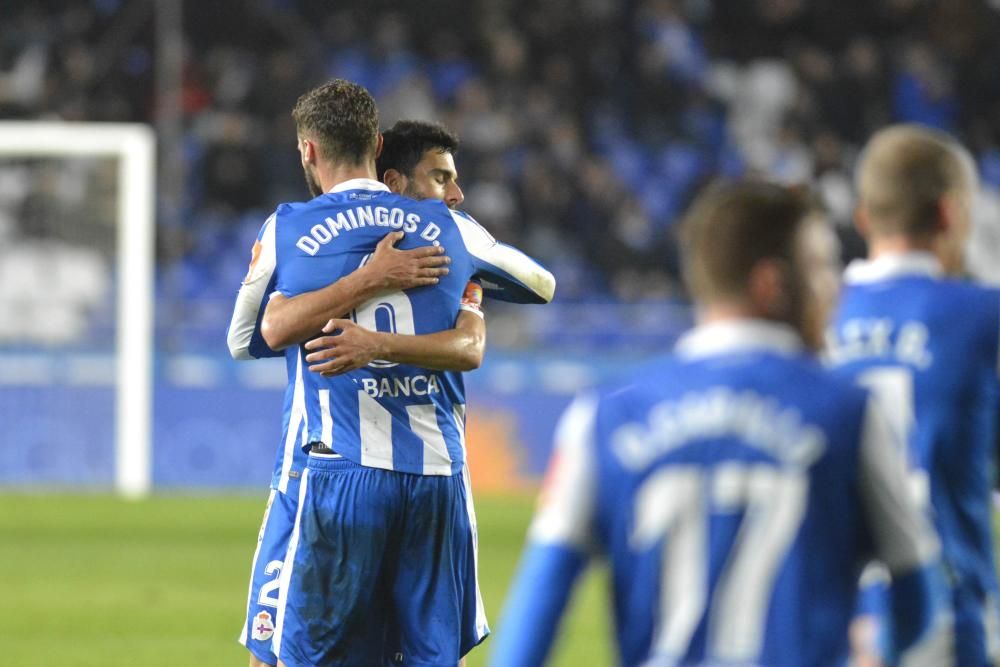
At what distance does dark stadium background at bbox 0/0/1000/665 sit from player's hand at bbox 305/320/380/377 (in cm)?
799

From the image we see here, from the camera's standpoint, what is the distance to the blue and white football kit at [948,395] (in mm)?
3736

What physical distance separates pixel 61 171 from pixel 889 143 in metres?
13.4

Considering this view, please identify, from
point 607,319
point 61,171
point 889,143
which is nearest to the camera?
point 889,143

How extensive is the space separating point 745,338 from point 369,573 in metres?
2.07

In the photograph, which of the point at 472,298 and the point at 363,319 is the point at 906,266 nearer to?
the point at 472,298

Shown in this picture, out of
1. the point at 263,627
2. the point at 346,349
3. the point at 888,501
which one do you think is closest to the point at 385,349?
the point at 346,349

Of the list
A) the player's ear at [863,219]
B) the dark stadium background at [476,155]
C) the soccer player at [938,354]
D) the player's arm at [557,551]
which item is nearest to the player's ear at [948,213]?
the soccer player at [938,354]

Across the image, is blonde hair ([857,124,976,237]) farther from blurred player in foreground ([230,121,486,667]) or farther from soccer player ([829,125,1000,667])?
blurred player in foreground ([230,121,486,667])

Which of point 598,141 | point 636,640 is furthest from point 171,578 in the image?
point 598,141

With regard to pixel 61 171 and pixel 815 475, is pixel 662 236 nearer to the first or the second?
pixel 61 171

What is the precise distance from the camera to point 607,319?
17.5 m

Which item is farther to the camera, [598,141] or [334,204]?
[598,141]

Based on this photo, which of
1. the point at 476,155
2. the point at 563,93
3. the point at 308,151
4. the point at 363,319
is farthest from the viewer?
the point at 563,93

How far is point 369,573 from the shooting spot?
4.51 metres
